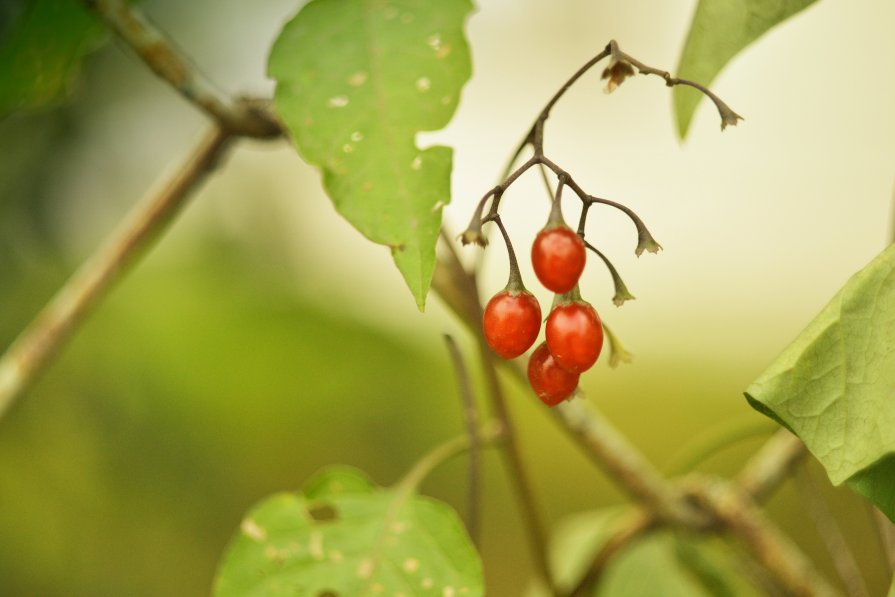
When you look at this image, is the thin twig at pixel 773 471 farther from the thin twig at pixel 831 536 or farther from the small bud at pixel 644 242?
the small bud at pixel 644 242

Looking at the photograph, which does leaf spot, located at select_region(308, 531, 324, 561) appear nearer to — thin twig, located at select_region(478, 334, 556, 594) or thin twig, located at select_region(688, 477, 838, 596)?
thin twig, located at select_region(478, 334, 556, 594)

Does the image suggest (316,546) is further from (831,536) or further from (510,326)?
(831,536)

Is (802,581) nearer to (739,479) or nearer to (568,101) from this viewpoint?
(739,479)

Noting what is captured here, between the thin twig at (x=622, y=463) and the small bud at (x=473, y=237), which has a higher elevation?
the small bud at (x=473, y=237)

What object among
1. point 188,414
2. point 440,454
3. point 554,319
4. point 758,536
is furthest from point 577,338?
point 188,414

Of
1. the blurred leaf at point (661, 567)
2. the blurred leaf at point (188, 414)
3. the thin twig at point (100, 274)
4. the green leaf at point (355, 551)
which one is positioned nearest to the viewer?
the green leaf at point (355, 551)

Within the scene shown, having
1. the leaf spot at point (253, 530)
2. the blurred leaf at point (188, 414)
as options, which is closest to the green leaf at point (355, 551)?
the leaf spot at point (253, 530)
